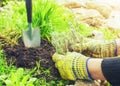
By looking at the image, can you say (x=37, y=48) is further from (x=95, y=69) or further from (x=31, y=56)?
(x=95, y=69)

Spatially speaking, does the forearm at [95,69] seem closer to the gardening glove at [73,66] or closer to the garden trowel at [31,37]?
the gardening glove at [73,66]

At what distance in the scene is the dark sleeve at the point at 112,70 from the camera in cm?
281

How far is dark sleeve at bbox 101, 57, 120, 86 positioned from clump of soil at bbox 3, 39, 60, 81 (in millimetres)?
576

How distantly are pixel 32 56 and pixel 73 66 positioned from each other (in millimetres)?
522

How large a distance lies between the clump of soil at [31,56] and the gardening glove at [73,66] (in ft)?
0.48

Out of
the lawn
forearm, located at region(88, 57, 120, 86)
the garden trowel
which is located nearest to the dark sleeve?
forearm, located at region(88, 57, 120, 86)

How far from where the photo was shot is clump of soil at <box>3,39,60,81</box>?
131 inches

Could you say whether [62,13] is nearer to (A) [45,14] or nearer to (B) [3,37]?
(A) [45,14]

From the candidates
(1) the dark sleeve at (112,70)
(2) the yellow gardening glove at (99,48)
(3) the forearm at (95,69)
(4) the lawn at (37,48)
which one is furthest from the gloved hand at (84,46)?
(1) the dark sleeve at (112,70)

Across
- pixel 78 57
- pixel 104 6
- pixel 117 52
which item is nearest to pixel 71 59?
pixel 78 57

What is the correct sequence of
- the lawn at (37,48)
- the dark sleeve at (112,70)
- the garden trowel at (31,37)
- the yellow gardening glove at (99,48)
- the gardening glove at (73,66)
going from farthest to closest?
the garden trowel at (31,37) < the yellow gardening glove at (99,48) < the lawn at (37,48) < the gardening glove at (73,66) < the dark sleeve at (112,70)

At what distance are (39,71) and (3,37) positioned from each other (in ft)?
2.06

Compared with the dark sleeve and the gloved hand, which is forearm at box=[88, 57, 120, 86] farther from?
the gloved hand

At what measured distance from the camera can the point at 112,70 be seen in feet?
9.23
